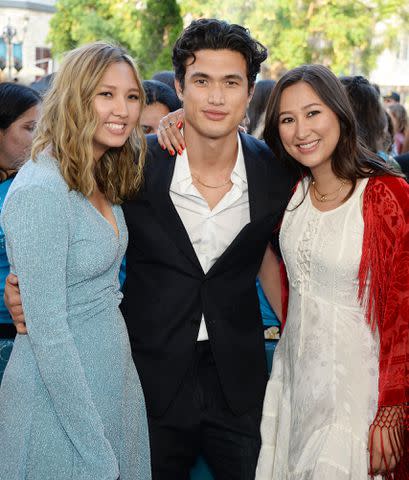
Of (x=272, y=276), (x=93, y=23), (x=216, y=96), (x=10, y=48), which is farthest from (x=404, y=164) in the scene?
(x=93, y=23)

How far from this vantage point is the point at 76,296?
2066 millimetres

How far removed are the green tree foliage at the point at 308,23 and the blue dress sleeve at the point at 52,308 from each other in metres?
15.7

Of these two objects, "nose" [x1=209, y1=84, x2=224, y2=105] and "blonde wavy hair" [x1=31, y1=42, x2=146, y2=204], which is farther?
"nose" [x1=209, y1=84, x2=224, y2=105]

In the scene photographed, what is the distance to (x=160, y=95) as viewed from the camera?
3881mm

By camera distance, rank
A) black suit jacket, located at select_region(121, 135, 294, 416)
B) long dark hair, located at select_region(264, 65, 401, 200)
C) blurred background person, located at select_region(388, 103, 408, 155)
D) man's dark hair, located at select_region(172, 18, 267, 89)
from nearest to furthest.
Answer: long dark hair, located at select_region(264, 65, 401, 200) → black suit jacket, located at select_region(121, 135, 294, 416) → man's dark hair, located at select_region(172, 18, 267, 89) → blurred background person, located at select_region(388, 103, 408, 155)

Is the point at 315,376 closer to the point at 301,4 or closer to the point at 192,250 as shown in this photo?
the point at 192,250

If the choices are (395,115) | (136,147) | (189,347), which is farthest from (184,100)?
(395,115)

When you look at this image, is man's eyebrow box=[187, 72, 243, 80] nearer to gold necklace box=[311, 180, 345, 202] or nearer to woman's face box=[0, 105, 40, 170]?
gold necklace box=[311, 180, 345, 202]

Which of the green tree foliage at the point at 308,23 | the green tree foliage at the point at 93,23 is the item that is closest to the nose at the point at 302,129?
the green tree foliage at the point at 308,23

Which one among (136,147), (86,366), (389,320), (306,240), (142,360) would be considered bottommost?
(142,360)

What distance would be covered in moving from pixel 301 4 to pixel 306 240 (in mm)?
16817

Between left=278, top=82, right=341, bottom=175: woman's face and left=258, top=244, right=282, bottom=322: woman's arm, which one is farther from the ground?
left=278, top=82, right=341, bottom=175: woman's face

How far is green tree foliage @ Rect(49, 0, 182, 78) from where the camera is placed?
1736 cm

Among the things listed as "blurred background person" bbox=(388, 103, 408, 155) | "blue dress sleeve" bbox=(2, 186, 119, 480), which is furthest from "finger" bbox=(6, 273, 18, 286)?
"blurred background person" bbox=(388, 103, 408, 155)
